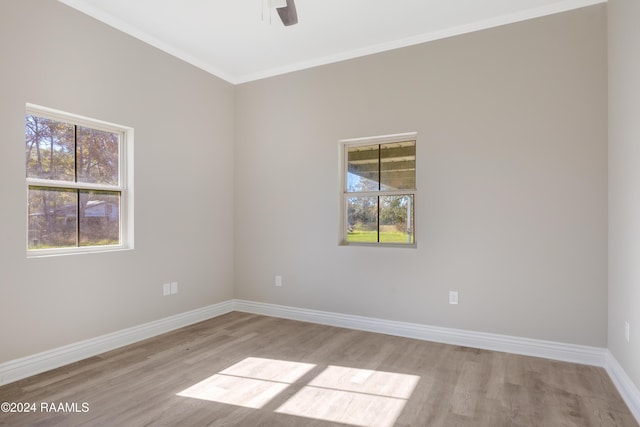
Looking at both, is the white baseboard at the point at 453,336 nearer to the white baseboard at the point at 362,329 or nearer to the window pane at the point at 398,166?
the white baseboard at the point at 362,329

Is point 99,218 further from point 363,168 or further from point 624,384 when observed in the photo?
point 624,384

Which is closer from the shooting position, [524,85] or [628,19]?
[628,19]

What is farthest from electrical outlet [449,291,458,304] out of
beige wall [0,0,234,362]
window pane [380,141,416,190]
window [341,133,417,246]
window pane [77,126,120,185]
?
window pane [77,126,120,185]

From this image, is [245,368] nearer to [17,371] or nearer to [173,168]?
[17,371]

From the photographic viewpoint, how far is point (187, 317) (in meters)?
4.05

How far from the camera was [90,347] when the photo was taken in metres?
3.09

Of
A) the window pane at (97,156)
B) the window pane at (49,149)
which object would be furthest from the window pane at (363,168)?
the window pane at (49,149)

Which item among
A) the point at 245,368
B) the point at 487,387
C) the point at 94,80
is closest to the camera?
the point at 487,387

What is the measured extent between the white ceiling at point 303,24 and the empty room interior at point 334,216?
0.02 m

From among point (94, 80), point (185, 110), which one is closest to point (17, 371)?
point (94, 80)

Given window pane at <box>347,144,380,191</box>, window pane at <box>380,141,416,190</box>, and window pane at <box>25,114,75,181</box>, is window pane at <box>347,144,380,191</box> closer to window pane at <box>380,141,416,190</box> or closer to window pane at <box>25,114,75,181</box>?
window pane at <box>380,141,416,190</box>

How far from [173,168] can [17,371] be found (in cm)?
219

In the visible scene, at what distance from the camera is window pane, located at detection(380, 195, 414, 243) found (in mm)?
3793

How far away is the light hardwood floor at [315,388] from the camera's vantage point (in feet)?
7.08
